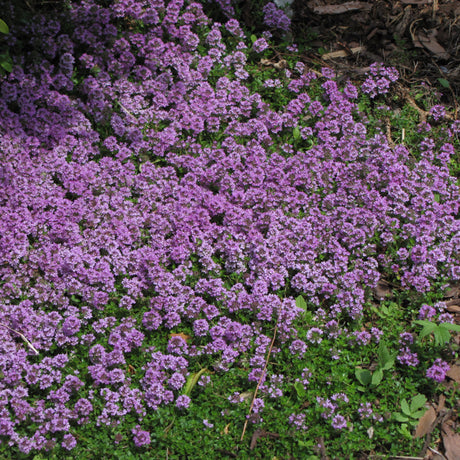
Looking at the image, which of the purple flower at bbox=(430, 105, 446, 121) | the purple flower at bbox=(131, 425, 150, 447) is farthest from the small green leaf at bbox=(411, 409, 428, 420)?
the purple flower at bbox=(430, 105, 446, 121)

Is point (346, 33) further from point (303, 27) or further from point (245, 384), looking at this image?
point (245, 384)

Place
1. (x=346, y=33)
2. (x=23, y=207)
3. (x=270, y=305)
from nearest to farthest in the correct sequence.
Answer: (x=270, y=305) < (x=23, y=207) < (x=346, y=33)

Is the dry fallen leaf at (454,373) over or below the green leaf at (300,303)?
over

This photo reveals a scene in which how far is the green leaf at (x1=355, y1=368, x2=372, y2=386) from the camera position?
4.32 m

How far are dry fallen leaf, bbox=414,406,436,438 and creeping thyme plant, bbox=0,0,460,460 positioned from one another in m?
0.07

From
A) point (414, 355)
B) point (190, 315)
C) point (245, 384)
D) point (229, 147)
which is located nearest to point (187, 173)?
point (229, 147)

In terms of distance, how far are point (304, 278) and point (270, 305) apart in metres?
0.43

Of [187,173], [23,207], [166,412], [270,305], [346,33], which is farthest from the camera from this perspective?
[346,33]

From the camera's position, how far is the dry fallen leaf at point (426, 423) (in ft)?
13.6

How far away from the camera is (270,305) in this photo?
4.67 m

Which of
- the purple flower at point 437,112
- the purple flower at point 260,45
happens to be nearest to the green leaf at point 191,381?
the purple flower at point 437,112

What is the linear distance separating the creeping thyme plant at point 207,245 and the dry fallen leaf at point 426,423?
0.07 meters

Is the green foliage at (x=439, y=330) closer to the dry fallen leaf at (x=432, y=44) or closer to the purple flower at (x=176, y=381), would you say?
the purple flower at (x=176, y=381)

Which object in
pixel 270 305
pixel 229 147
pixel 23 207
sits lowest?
pixel 23 207
